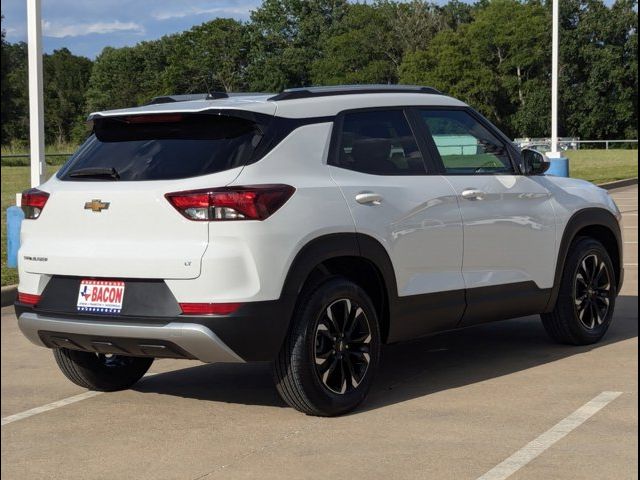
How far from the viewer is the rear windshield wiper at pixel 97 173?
6309mm

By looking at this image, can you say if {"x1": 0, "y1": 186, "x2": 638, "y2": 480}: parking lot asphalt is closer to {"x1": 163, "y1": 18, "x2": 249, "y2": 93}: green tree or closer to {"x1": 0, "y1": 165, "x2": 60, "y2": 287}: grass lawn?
{"x1": 0, "y1": 165, "x2": 60, "y2": 287}: grass lawn

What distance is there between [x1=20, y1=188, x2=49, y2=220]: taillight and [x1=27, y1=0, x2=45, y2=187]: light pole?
6.88 meters

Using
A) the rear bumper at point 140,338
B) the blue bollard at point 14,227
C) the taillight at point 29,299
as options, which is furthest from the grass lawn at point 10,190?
the rear bumper at point 140,338

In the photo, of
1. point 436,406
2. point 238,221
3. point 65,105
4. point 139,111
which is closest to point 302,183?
point 238,221

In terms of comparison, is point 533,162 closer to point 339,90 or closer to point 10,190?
point 339,90

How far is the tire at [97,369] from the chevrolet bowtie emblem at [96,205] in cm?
127

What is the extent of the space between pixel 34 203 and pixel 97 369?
46.5 inches

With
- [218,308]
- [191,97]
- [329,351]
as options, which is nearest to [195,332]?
[218,308]

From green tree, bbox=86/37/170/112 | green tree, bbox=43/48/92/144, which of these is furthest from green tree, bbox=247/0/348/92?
green tree, bbox=43/48/92/144

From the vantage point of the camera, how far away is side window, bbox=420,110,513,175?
7.31m

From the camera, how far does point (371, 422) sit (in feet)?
20.5

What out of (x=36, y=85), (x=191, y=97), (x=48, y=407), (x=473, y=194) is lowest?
(x=48, y=407)

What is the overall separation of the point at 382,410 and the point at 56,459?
5.94 ft

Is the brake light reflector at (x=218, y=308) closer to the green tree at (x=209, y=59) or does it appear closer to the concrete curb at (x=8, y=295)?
the concrete curb at (x=8, y=295)
